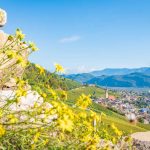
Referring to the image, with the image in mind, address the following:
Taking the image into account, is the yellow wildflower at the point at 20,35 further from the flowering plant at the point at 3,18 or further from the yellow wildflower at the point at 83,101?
the flowering plant at the point at 3,18

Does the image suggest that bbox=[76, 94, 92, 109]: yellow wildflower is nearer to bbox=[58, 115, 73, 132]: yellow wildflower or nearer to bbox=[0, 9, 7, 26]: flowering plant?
bbox=[58, 115, 73, 132]: yellow wildflower

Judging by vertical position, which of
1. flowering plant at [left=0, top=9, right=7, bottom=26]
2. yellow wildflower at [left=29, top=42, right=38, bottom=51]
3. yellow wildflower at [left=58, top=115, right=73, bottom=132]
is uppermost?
flowering plant at [left=0, top=9, right=7, bottom=26]

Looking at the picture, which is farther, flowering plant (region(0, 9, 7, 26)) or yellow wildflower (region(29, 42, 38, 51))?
flowering plant (region(0, 9, 7, 26))

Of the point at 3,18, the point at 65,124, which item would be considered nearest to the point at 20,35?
the point at 65,124

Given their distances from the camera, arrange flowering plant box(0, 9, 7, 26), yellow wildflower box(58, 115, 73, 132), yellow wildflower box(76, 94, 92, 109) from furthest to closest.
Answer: flowering plant box(0, 9, 7, 26)
yellow wildflower box(76, 94, 92, 109)
yellow wildflower box(58, 115, 73, 132)

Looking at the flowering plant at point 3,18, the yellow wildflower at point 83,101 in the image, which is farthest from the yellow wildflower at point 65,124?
the flowering plant at point 3,18

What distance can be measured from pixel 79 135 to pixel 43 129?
119 centimetres

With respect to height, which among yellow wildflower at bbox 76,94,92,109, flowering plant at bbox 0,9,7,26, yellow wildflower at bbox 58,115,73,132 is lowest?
yellow wildflower at bbox 58,115,73,132

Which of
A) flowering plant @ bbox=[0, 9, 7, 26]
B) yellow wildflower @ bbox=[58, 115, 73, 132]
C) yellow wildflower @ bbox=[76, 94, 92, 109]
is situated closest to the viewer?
yellow wildflower @ bbox=[58, 115, 73, 132]

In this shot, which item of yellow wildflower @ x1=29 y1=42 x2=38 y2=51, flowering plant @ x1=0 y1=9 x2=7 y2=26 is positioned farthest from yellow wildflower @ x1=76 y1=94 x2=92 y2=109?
flowering plant @ x1=0 y1=9 x2=7 y2=26

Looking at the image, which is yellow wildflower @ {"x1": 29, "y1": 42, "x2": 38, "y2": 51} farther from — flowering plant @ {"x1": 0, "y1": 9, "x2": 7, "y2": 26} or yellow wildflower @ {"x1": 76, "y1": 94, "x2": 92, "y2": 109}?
flowering plant @ {"x1": 0, "y1": 9, "x2": 7, "y2": 26}

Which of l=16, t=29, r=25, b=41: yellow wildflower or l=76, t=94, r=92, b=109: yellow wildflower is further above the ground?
l=16, t=29, r=25, b=41: yellow wildflower

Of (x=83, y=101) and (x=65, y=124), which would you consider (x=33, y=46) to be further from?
(x=65, y=124)

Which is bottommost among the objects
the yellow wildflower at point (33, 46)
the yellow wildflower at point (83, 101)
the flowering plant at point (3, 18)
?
the yellow wildflower at point (83, 101)
